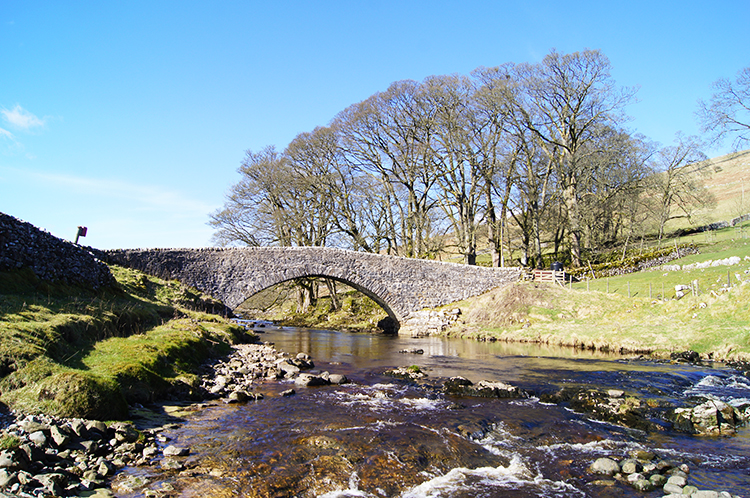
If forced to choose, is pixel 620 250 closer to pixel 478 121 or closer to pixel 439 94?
pixel 478 121

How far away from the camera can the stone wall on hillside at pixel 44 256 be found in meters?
11.7

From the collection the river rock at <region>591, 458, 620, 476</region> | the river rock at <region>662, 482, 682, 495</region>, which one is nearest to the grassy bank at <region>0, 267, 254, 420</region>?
the river rock at <region>591, 458, 620, 476</region>

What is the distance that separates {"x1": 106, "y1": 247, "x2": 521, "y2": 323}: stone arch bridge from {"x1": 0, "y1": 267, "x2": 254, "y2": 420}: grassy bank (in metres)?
Answer: 8.06

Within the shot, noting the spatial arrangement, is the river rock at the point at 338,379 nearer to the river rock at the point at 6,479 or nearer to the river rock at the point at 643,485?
the river rock at the point at 643,485

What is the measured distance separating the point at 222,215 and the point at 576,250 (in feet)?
83.9

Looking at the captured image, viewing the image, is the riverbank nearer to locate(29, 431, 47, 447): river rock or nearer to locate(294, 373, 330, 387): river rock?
locate(294, 373, 330, 387): river rock

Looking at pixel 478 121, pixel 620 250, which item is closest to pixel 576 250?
pixel 620 250

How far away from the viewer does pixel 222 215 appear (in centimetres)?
3444

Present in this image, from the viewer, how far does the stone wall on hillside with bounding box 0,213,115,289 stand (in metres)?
11.7

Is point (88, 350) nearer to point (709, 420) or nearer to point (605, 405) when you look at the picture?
point (605, 405)

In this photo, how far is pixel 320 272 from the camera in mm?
25984

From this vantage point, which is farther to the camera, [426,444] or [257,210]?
[257,210]

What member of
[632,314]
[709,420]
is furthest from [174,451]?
[632,314]

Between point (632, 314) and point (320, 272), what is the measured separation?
51.0ft
